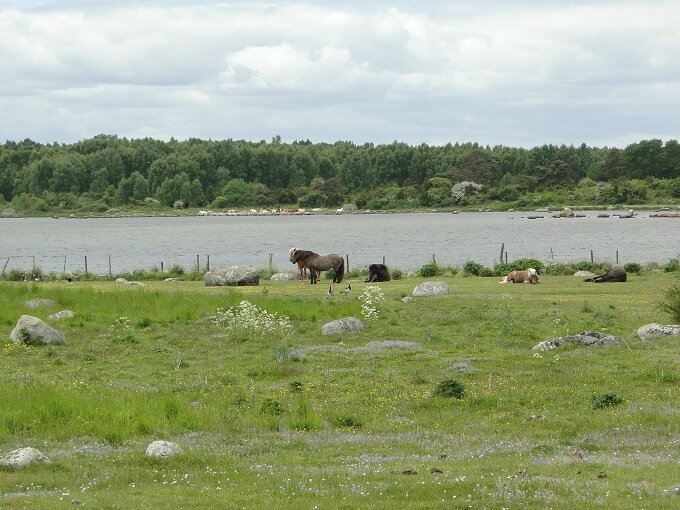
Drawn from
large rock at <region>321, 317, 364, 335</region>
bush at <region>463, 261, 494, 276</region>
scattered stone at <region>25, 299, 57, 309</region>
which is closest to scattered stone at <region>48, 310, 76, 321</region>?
scattered stone at <region>25, 299, 57, 309</region>

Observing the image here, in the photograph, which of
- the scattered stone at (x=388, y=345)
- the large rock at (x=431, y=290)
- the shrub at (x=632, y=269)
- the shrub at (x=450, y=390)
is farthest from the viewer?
the shrub at (x=632, y=269)

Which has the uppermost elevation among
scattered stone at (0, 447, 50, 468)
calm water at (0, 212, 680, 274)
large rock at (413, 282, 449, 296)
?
scattered stone at (0, 447, 50, 468)

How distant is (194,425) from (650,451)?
7734mm

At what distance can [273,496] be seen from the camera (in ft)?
39.1

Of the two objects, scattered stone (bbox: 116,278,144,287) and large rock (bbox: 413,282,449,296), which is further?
scattered stone (bbox: 116,278,144,287)

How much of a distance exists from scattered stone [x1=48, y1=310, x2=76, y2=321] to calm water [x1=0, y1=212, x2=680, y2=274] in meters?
33.7

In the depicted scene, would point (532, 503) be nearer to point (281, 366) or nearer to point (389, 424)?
point (389, 424)

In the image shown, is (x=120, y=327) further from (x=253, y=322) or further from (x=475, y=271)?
(x=475, y=271)

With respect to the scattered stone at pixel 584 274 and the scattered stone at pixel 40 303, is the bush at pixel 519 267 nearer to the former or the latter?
the scattered stone at pixel 584 274

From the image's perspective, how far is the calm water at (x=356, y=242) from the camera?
85188 millimetres

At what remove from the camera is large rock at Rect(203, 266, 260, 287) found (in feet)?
161

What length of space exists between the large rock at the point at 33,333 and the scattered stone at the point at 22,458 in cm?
1338

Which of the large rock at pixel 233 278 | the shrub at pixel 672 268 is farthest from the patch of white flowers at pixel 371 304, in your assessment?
the shrub at pixel 672 268

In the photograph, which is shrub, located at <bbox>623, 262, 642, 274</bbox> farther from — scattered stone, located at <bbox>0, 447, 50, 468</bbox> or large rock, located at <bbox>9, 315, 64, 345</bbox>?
scattered stone, located at <bbox>0, 447, 50, 468</bbox>
